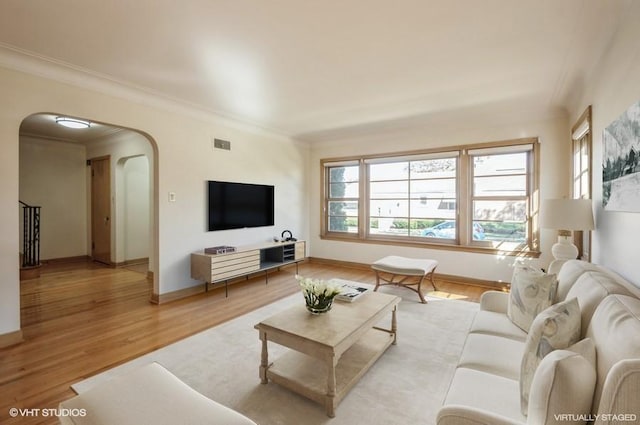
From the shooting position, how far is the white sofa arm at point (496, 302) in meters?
2.43

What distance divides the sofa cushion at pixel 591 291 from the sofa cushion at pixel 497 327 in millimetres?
430

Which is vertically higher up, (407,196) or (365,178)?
(365,178)

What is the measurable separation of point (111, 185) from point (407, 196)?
5913 millimetres

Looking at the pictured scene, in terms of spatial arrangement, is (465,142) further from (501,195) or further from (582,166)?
(582,166)

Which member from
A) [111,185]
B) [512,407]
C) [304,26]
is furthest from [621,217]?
[111,185]

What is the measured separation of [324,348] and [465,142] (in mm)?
4321

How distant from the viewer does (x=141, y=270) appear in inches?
223

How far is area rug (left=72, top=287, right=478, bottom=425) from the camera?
5.99 ft

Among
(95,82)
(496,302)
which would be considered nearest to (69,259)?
(95,82)

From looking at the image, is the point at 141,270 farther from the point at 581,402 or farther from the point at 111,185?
the point at 581,402

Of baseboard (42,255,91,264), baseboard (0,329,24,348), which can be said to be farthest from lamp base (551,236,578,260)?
baseboard (42,255,91,264)

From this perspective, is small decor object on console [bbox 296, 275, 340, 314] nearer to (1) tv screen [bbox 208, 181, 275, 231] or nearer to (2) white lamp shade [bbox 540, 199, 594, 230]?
(2) white lamp shade [bbox 540, 199, 594, 230]

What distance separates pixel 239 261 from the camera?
4.33 metres

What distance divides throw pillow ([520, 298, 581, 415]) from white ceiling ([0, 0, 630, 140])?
1983mm
